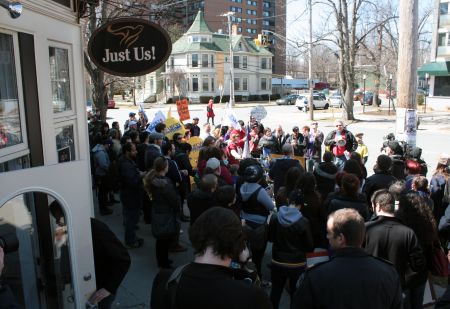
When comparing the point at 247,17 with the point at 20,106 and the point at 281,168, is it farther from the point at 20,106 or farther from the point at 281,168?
the point at 20,106

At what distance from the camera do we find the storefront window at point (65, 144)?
5.34 meters

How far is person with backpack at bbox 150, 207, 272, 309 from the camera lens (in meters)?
2.03

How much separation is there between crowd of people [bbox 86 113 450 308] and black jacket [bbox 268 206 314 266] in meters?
0.01

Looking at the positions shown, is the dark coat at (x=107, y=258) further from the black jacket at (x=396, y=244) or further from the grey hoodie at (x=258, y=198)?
the black jacket at (x=396, y=244)

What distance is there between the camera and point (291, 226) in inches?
166

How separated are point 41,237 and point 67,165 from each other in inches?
45.0

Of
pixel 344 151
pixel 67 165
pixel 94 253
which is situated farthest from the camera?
pixel 344 151

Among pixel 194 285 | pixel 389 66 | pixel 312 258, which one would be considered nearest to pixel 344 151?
pixel 312 258

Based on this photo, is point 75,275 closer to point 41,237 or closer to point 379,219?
point 41,237

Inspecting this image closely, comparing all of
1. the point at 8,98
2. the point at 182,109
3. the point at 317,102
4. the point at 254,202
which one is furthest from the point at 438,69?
the point at 8,98

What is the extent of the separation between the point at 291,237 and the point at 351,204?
812 millimetres

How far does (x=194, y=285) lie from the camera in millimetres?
2064

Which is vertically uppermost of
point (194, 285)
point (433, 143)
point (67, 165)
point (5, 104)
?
point (5, 104)

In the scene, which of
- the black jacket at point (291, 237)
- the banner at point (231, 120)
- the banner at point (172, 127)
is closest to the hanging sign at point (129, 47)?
the black jacket at point (291, 237)
